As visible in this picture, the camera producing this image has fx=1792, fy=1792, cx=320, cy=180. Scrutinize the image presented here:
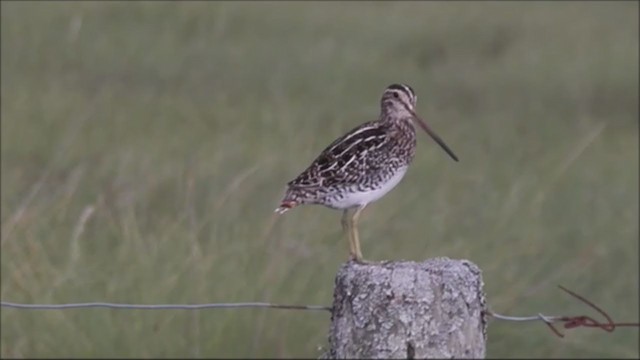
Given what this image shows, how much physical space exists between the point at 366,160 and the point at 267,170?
511 centimetres

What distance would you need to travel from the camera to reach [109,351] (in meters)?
6.82

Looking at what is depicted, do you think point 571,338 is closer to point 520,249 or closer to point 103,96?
point 520,249

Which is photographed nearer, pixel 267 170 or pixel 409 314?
pixel 409 314

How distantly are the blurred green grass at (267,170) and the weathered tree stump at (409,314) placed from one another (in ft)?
10.2

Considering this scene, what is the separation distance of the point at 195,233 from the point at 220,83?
715 centimetres

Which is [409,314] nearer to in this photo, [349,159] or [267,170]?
[349,159]

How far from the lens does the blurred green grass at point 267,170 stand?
691 cm

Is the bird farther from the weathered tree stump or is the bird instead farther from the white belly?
the weathered tree stump

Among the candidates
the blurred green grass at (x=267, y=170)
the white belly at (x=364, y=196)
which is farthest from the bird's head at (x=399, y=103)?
the blurred green grass at (x=267, y=170)

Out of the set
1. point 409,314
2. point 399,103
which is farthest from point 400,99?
point 409,314

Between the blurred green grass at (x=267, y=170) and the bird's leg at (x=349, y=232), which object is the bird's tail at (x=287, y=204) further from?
the blurred green grass at (x=267, y=170)

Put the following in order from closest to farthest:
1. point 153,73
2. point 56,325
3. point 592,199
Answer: point 56,325 < point 592,199 < point 153,73

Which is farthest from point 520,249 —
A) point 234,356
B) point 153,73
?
point 153,73

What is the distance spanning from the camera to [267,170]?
9.52m
